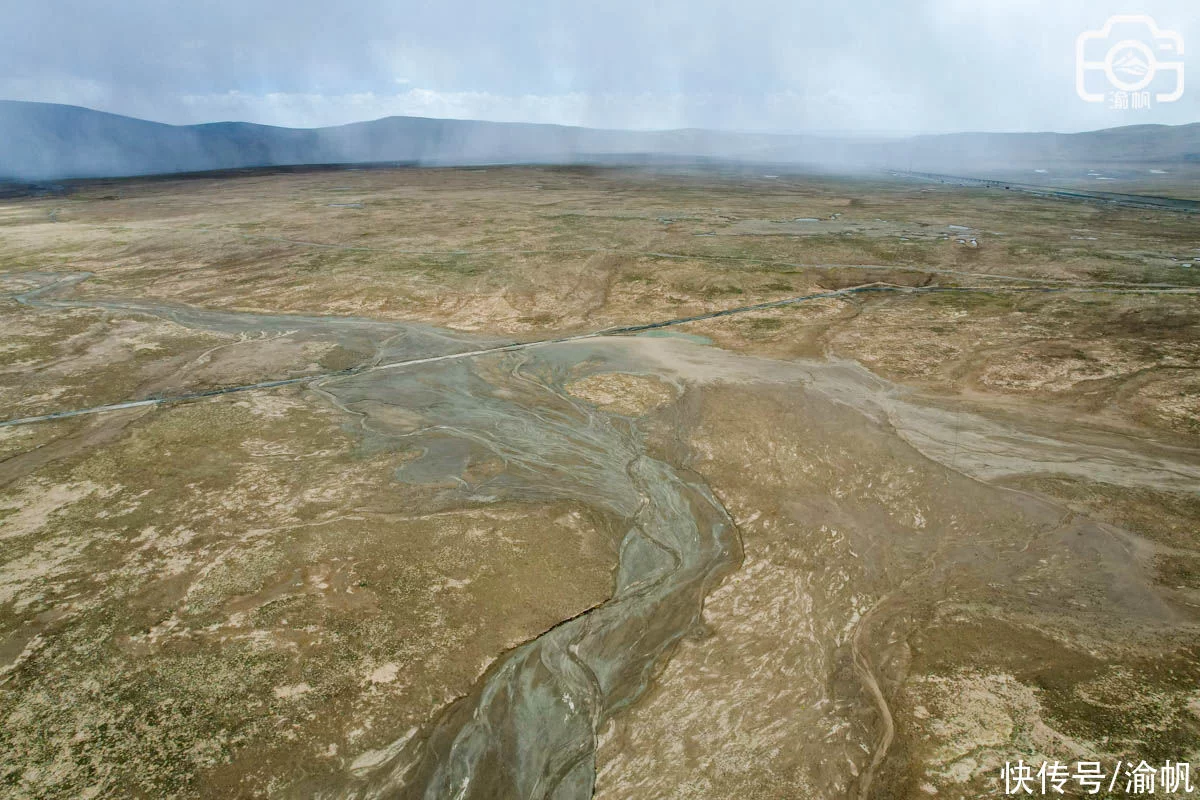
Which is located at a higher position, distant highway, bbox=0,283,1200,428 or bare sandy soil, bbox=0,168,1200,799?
distant highway, bbox=0,283,1200,428

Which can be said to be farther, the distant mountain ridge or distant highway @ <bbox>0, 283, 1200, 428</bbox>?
the distant mountain ridge

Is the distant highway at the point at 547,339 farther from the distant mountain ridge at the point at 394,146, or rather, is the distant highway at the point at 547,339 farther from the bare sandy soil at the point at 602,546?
the distant mountain ridge at the point at 394,146

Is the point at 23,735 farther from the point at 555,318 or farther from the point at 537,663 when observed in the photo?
the point at 555,318

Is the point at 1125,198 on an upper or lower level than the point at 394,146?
lower

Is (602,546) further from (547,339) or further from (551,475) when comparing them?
(547,339)

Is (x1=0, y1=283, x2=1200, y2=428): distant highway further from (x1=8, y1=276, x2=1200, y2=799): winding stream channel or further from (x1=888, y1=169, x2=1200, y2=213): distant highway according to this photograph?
(x1=888, y1=169, x2=1200, y2=213): distant highway

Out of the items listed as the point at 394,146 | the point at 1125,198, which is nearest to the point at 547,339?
the point at 1125,198

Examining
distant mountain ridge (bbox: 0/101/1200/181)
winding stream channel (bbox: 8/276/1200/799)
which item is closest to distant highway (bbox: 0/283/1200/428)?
winding stream channel (bbox: 8/276/1200/799)
